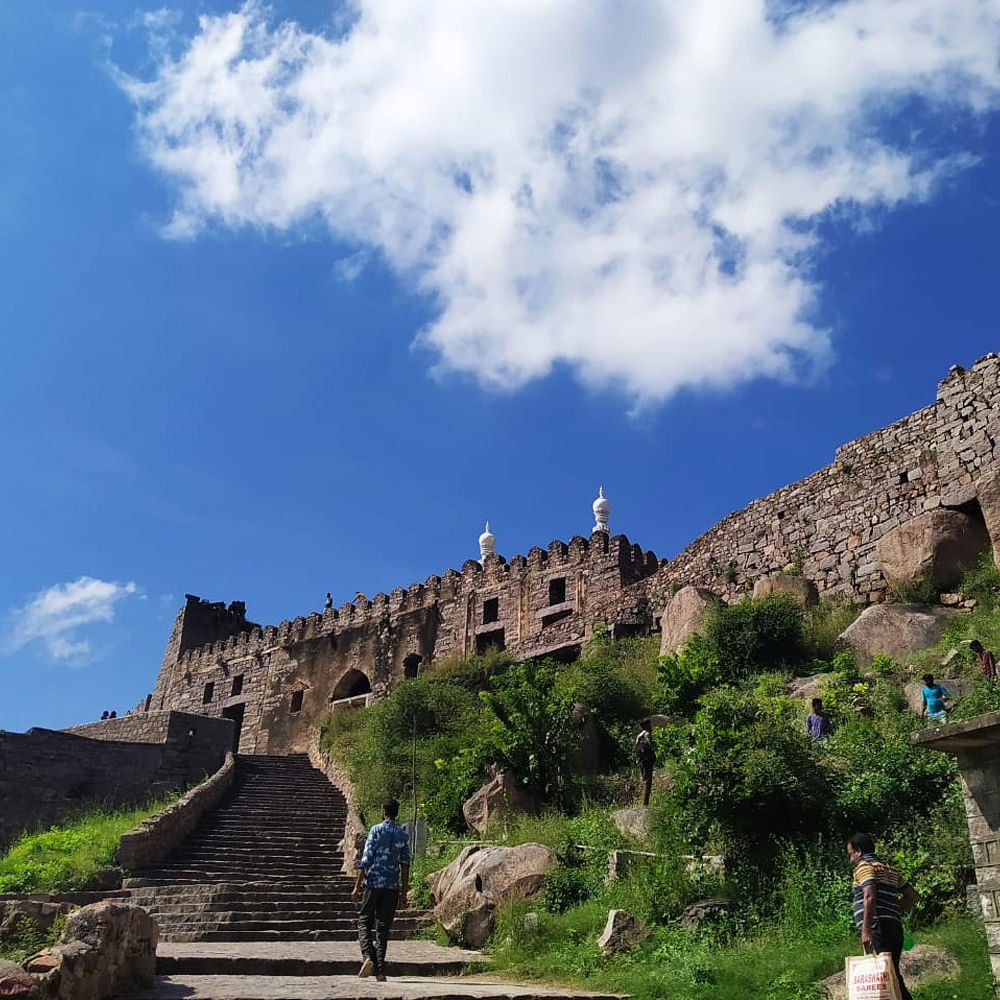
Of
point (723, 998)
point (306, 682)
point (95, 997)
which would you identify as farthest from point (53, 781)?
point (723, 998)

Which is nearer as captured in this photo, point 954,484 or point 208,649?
point 954,484

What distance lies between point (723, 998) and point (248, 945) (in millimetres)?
6132

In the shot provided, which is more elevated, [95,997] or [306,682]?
[306,682]

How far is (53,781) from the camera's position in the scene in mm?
22781

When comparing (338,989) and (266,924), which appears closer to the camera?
(338,989)

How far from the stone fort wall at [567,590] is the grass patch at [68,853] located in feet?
39.0

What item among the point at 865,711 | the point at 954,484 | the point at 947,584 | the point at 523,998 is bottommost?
the point at 523,998

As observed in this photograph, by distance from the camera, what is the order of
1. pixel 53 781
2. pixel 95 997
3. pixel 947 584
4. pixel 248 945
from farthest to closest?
pixel 53 781 → pixel 947 584 → pixel 248 945 → pixel 95 997

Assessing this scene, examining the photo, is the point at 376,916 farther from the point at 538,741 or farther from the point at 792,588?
the point at 792,588

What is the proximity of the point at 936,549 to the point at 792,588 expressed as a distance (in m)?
3.16

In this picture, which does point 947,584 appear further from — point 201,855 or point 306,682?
point 306,682

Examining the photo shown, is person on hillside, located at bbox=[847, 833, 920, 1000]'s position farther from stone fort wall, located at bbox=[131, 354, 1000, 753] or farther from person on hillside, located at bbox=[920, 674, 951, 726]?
stone fort wall, located at bbox=[131, 354, 1000, 753]

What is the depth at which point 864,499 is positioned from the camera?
2020cm

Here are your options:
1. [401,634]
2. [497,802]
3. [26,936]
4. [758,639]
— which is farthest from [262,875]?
[401,634]
